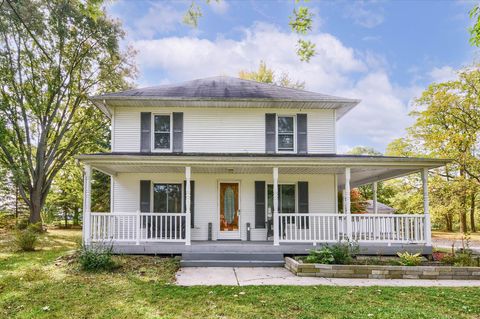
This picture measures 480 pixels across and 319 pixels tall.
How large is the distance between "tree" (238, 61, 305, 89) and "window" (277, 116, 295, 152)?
625 inches

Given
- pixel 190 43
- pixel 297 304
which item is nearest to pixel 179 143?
pixel 190 43

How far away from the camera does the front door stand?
11.3m

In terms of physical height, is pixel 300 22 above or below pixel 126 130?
above

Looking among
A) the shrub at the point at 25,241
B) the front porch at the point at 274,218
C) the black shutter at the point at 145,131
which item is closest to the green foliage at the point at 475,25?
the front porch at the point at 274,218

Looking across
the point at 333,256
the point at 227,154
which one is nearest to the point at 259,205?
the point at 227,154

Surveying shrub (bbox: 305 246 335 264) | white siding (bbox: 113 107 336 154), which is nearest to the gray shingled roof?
A: white siding (bbox: 113 107 336 154)

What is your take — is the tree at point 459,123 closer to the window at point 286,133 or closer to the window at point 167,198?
the window at point 286,133

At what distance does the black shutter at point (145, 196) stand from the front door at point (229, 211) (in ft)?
8.33

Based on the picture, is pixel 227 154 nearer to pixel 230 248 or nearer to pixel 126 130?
pixel 230 248

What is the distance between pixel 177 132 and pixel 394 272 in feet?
26.6

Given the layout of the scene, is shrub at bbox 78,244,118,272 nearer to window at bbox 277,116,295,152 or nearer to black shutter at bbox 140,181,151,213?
black shutter at bbox 140,181,151,213

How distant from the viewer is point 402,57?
19.5 meters

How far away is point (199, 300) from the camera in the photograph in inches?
215

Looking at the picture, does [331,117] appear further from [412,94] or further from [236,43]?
[412,94]
